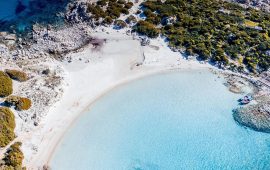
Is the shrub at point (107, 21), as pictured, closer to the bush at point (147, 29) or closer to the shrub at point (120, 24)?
the shrub at point (120, 24)

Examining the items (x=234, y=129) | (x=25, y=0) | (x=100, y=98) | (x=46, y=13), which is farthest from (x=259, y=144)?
(x=25, y=0)

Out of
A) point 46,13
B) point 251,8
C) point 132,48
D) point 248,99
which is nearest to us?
point 248,99

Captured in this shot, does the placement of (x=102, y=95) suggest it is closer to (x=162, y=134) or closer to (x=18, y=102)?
(x=162, y=134)

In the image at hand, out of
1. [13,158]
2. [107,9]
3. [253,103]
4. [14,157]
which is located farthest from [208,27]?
[13,158]

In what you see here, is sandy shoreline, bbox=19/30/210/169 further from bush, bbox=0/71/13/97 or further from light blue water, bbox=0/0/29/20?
light blue water, bbox=0/0/29/20

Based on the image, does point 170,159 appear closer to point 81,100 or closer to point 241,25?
point 81,100

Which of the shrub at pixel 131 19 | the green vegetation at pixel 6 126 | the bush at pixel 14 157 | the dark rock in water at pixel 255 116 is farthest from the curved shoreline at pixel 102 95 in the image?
the shrub at pixel 131 19

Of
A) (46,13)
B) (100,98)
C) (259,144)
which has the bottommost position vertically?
(259,144)

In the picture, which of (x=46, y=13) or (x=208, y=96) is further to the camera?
(x=46, y=13)
